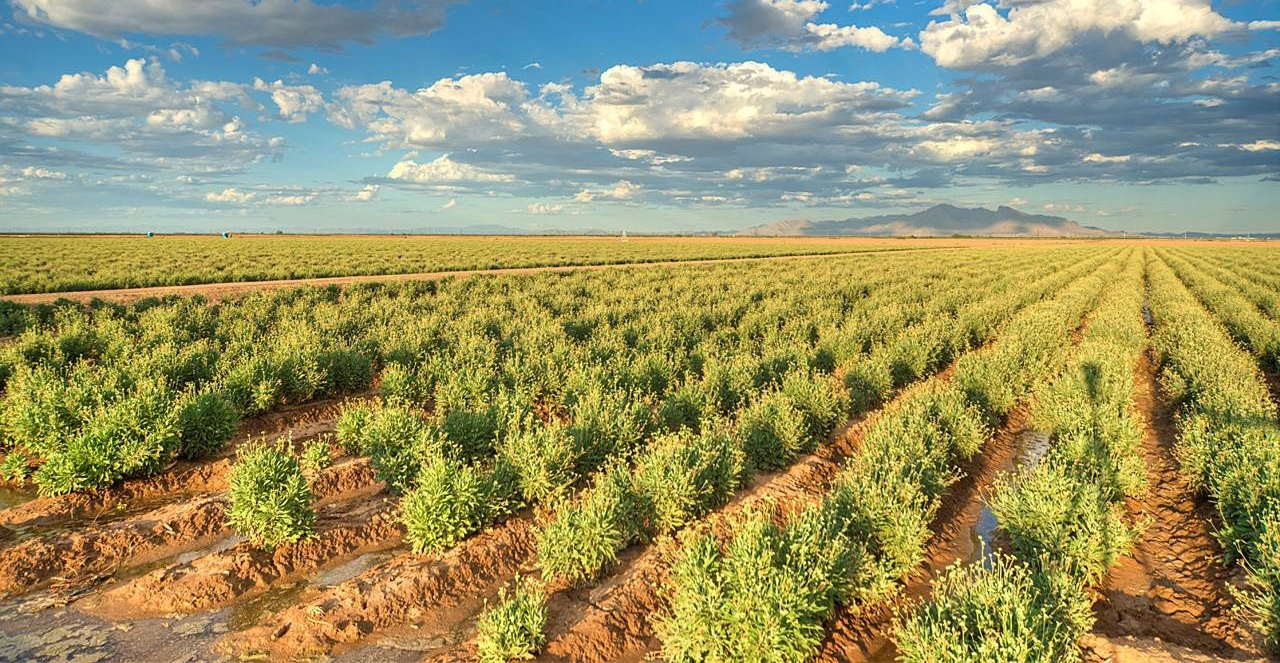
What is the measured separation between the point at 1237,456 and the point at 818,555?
249 inches

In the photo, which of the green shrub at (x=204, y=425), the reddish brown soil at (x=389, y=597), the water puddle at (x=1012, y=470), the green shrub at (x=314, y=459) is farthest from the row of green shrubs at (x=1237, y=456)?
the green shrub at (x=204, y=425)

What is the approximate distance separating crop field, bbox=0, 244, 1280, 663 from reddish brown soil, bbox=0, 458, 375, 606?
4 cm

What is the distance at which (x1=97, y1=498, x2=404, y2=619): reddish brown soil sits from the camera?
614 centimetres

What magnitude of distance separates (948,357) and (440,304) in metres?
17.9

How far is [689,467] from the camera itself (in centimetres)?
793

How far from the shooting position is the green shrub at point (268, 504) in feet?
22.7

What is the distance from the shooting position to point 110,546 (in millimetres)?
7043

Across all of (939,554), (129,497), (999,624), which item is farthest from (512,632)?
(129,497)

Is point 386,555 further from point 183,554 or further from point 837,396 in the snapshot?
point 837,396

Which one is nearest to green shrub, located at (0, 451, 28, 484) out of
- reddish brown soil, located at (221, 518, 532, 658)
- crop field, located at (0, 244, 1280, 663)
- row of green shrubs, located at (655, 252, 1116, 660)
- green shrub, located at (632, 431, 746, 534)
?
crop field, located at (0, 244, 1280, 663)

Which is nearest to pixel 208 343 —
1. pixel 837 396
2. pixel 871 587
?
pixel 837 396

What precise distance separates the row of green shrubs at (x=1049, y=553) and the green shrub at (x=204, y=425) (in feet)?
31.7

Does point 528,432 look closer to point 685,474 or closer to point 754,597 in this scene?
point 685,474

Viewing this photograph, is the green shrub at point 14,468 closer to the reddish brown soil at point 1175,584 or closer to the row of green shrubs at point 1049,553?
the row of green shrubs at point 1049,553
